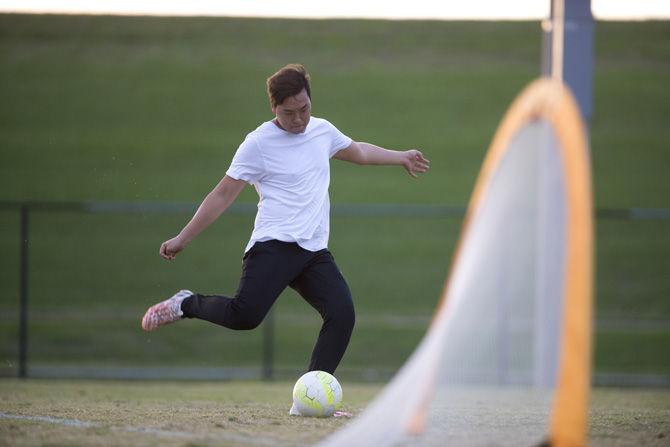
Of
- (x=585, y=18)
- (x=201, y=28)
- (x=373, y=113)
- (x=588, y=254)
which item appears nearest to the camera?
(x=588, y=254)

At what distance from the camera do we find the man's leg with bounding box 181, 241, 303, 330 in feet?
21.0

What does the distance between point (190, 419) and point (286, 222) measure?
126 cm

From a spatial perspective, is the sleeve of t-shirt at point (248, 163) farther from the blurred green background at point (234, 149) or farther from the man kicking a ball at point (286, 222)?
the blurred green background at point (234, 149)

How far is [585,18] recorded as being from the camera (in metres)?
9.01

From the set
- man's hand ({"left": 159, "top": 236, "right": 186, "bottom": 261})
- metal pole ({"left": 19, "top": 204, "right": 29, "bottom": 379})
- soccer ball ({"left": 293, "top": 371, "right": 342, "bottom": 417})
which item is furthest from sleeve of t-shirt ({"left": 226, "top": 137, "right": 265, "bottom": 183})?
metal pole ({"left": 19, "top": 204, "right": 29, "bottom": 379})

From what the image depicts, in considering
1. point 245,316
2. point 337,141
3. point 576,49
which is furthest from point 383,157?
point 576,49

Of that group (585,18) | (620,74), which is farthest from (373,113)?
(585,18)

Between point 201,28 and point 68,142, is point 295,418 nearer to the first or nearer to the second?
point 68,142

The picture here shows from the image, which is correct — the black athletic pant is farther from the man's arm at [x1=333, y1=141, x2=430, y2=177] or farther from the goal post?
the goal post

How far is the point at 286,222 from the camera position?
253 inches

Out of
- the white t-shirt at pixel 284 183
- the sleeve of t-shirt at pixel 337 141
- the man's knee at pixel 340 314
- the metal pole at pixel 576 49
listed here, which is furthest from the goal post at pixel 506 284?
the metal pole at pixel 576 49

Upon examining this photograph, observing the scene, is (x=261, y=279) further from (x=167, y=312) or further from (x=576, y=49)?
(x=576, y=49)

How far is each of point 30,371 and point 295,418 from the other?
690 cm

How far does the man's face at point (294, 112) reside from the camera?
633 cm
